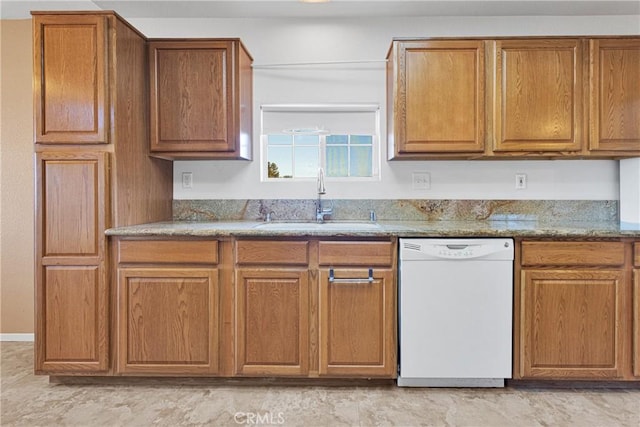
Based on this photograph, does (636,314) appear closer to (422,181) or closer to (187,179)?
(422,181)

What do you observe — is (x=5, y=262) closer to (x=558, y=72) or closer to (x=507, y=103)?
(x=507, y=103)

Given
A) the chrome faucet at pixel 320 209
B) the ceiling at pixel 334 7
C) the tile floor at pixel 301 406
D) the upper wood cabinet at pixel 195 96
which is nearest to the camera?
the tile floor at pixel 301 406

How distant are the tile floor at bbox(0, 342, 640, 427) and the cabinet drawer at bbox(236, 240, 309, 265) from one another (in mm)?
734

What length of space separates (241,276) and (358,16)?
2.03 meters

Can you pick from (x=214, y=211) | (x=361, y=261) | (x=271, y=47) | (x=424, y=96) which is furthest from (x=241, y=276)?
(x=271, y=47)

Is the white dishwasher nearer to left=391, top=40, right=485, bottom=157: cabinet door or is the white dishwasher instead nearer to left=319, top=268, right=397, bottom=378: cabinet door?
left=319, top=268, right=397, bottom=378: cabinet door

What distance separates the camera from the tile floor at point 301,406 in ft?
6.28

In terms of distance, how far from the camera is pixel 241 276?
7.14 feet

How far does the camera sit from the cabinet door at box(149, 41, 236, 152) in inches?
98.4

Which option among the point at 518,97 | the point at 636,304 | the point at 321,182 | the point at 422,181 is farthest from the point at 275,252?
the point at 636,304

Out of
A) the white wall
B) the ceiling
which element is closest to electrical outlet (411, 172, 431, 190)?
the white wall

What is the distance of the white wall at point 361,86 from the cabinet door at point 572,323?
835 mm

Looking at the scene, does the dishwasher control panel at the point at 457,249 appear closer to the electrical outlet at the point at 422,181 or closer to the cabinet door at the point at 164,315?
the electrical outlet at the point at 422,181

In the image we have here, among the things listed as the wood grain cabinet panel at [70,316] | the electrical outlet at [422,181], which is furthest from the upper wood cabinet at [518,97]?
the wood grain cabinet panel at [70,316]
